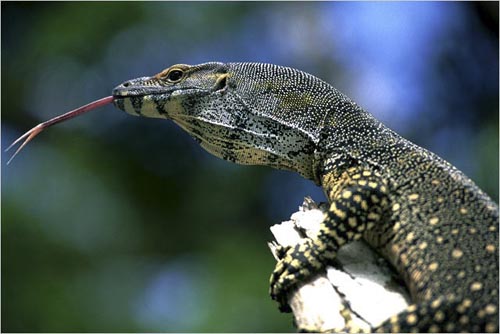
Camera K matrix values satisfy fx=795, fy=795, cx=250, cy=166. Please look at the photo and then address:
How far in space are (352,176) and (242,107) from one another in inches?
45.8

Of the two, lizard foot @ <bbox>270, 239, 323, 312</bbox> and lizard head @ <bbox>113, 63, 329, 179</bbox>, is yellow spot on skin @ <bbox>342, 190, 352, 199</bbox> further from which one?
lizard head @ <bbox>113, 63, 329, 179</bbox>

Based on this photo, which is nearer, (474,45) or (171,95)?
(171,95)

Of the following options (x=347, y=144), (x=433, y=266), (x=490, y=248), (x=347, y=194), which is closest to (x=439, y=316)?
(x=433, y=266)

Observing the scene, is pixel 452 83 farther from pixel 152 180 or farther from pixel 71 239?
pixel 71 239

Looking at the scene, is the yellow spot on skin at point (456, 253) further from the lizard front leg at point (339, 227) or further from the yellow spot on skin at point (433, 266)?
the lizard front leg at point (339, 227)

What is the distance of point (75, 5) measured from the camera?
19.8 metres

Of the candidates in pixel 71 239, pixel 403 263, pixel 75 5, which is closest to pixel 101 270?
pixel 71 239

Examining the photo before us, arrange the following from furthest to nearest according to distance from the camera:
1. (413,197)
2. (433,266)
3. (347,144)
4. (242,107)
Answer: (242,107)
(347,144)
(413,197)
(433,266)

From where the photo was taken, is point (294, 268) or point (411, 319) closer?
point (411, 319)

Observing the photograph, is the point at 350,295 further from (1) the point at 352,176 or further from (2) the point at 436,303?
(1) the point at 352,176

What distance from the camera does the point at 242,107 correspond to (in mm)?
6426

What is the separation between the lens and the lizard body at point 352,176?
4.95 meters

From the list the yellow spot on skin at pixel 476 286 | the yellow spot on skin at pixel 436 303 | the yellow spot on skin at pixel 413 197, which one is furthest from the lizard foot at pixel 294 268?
the yellow spot on skin at pixel 476 286

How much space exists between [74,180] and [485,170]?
8481 millimetres
